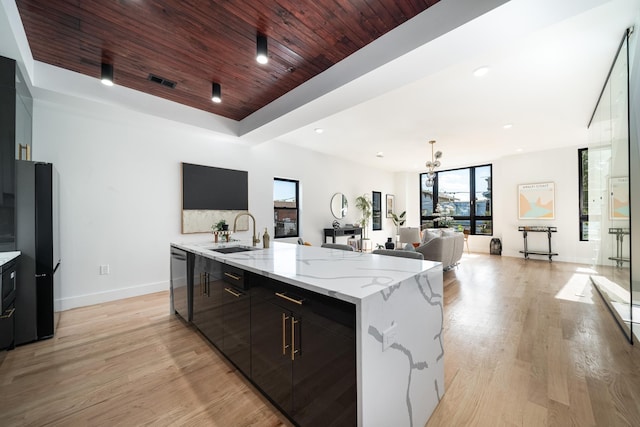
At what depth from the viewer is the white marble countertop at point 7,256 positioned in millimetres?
1853

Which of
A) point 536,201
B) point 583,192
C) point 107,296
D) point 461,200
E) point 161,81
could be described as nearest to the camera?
point 161,81

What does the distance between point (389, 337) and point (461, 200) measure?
8.30 m

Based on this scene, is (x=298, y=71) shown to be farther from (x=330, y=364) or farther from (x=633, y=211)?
(x=633, y=211)

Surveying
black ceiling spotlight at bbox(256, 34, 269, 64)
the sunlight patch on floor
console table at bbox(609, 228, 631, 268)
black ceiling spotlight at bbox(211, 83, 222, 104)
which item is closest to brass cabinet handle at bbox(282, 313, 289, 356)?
black ceiling spotlight at bbox(256, 34, 269, 64)

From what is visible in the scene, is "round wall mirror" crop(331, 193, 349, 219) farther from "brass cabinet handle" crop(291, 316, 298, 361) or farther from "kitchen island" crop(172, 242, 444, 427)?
"brass cabinet handle" crop(291, 316, 298, 361)

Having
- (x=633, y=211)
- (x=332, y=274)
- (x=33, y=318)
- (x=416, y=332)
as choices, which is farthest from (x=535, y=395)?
(x=33, y=318)

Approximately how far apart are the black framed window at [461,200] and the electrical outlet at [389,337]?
6860 mm

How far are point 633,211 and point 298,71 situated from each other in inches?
139

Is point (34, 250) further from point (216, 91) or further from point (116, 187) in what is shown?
point (216, 91)

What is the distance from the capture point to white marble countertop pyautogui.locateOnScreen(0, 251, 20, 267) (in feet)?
6.08

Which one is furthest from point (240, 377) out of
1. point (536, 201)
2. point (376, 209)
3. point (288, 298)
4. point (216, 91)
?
point (536, 201)

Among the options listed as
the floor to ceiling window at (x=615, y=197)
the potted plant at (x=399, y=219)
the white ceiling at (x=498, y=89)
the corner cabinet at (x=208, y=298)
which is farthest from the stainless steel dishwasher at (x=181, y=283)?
the potted plant at (x=399, y=219)

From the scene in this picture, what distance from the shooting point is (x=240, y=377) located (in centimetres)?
187

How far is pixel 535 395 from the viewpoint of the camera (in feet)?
5.46
